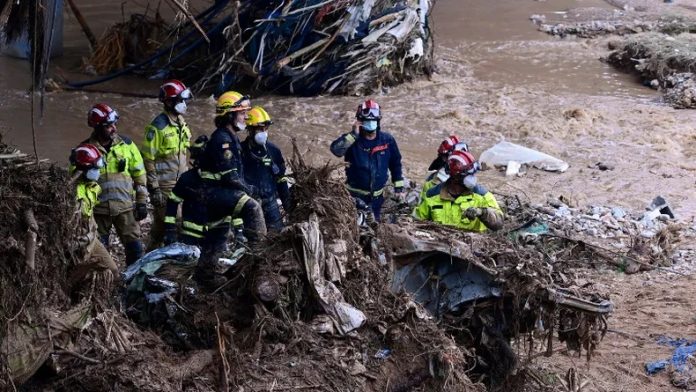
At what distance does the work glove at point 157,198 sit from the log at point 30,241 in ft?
12.9

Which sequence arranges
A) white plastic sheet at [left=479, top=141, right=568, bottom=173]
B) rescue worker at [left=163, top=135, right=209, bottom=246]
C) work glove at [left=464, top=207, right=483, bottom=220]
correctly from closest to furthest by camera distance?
rescue worker at [left=163, top=135, right=209, bottom=246]
work glove at [left=464, top=207, right=483, bottom=220]
white plastic sheet at [left=479, top=141, right=568, bottom=173]

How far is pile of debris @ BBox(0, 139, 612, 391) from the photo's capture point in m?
5.18

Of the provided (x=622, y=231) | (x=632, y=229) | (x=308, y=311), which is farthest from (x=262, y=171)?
(x=632, y=229)

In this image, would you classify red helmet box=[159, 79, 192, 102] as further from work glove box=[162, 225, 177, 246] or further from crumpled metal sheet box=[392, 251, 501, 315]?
crumpled metal sheet box=[392, 251, 501, 315]

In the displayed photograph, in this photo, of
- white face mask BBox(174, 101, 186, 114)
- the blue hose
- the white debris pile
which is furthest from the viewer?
the blue hose

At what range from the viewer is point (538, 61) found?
60.5ft

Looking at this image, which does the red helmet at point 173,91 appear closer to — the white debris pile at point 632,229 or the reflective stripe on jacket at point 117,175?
the reflective stripe on jacket at point 117,175

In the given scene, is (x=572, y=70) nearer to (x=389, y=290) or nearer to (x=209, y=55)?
(x=209, y=55)

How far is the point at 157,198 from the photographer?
9000 mm

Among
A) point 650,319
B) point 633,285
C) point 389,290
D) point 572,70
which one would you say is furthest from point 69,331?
point 572,70

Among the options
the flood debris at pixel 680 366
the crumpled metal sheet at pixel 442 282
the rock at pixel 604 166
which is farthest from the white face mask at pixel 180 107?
the rock at pixel 604 166

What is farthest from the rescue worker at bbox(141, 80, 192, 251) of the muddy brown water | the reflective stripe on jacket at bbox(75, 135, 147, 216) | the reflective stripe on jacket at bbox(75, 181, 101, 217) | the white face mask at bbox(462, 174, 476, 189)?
the muddy brown water

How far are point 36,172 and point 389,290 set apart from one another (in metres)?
2.40

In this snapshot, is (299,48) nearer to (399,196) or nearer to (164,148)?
(399,196)
